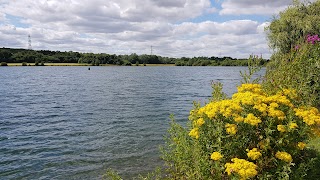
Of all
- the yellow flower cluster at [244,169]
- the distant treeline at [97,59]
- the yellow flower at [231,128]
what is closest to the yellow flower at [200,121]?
the yellow flower at [231,128]

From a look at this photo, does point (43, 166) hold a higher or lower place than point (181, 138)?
lower

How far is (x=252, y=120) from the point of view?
5.22 metres

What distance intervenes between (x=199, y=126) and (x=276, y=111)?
4.95 ft

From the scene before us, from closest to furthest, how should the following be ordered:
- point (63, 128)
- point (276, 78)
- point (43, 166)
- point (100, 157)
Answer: point (276, 78), point (43, 166), point (100, 157), point (63, 128)

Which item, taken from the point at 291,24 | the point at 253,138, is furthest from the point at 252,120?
the point at 291,24

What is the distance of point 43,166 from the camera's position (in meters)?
10.6

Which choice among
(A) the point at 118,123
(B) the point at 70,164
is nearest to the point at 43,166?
(B) the point at 70,164

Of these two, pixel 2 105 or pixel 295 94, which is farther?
pixel 2 105

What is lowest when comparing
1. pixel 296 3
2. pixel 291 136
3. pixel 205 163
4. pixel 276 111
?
pixel 205 163

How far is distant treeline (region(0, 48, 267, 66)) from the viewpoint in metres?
148

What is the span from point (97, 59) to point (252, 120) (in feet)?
519

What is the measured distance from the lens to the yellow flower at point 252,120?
519 cm

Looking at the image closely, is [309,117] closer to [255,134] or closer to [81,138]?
[255,134]

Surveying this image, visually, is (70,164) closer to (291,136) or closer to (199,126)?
(199,126)
